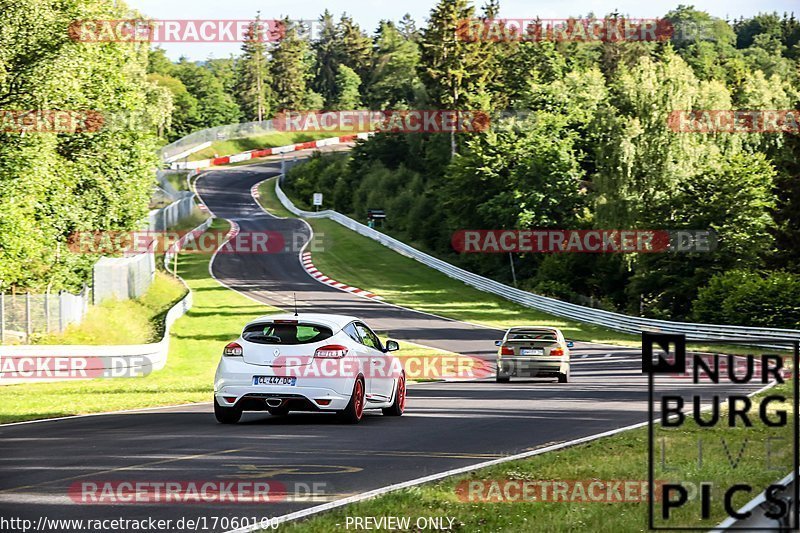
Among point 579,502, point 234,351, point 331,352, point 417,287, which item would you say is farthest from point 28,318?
point 417,287

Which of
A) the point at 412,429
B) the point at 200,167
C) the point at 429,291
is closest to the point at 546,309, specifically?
the point at 429,291

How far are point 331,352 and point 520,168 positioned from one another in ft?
182

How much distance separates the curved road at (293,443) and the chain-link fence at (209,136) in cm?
10747

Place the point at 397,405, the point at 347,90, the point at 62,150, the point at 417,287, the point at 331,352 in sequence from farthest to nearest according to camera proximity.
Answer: the point at 347,90, the point at 417,287, the point at 62,150, the point at 397,405, the point at 331,352

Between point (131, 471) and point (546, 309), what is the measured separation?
151 feet

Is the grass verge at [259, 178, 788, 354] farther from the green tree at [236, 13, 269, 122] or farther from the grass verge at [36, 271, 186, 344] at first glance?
the green tree at [236, 13, 269, 122]

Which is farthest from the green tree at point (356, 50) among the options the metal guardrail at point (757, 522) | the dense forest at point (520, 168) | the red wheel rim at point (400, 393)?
the metal guardrail at point (757, 522)

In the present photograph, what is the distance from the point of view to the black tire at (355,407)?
15.3 meters

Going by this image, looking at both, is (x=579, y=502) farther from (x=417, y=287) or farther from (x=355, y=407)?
(x=417, y=287)

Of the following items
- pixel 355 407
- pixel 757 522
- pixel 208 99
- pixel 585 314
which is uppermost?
pixel 208 99

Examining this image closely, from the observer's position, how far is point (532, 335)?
27.5 m

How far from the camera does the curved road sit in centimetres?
938

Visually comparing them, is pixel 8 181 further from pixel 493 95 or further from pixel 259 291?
pixel 493 95

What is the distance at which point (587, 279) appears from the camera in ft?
207
